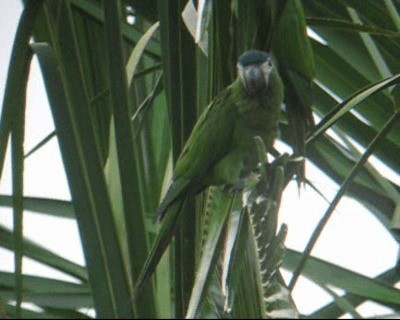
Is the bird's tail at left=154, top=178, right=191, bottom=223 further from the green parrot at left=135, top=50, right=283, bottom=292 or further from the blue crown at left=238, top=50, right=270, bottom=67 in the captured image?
the blue crown at left=238, top=50, right=270, bottom=67

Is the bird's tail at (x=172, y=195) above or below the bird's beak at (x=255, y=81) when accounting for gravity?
below

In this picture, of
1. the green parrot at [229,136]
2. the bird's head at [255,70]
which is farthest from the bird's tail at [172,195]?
the bird's head at [255,70]

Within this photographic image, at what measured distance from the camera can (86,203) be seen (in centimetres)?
104

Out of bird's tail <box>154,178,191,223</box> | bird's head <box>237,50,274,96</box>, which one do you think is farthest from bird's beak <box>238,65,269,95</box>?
bird's tail <box>154,178,191,223</box>

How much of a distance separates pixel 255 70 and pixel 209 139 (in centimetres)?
10

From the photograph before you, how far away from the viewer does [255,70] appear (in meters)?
1.20

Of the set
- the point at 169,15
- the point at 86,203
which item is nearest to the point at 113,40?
the point at 169,15

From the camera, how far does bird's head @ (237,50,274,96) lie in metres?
1.14

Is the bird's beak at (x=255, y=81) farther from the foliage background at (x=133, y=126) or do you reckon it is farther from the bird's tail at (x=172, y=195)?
the bird's tail at (x=172, y=195)

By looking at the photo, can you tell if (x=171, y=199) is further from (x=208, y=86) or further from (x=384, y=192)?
(x=384, y=192)

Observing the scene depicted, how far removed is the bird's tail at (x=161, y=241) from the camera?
1.03 metres

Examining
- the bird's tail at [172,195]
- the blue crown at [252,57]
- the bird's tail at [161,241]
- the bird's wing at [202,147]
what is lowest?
the bird's tail at [161,241]

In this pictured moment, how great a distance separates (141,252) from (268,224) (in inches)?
8.5

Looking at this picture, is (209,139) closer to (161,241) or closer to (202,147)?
→ (202,147)
